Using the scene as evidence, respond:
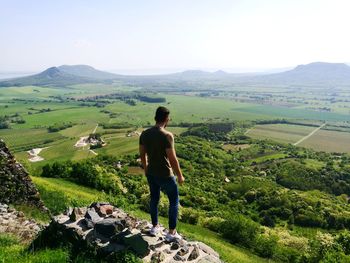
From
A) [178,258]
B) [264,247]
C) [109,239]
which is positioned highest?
[109,239]

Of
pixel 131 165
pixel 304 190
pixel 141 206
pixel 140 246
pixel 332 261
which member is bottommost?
pixel 304 190

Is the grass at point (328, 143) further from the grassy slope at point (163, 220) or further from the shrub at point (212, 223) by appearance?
the grassy slope at point (163, 220)

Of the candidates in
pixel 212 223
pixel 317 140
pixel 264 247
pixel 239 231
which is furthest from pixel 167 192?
pixel 317 140

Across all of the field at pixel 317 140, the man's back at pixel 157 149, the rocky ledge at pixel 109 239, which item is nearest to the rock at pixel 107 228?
the rocky ledge at pixel 109 239

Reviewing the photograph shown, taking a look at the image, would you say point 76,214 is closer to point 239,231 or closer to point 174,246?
point 174,246

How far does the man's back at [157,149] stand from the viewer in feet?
38.2

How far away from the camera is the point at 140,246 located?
11.2 metres

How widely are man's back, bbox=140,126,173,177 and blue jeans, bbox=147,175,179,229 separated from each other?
9.5 inches

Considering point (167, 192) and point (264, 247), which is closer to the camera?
point (167, 192)

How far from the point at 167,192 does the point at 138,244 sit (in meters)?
1.94

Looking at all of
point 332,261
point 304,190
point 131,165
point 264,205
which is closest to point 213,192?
point 264,205

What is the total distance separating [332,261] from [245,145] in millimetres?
137827

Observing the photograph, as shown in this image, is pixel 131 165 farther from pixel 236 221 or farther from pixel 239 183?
pixel 236 221

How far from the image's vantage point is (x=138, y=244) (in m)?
11.2
